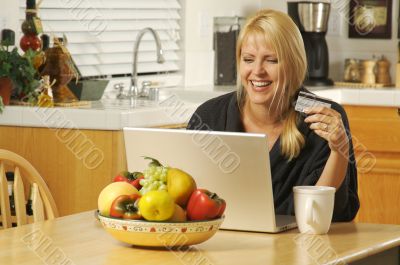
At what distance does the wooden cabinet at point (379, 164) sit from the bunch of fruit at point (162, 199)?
9.04ft

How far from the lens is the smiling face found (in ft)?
8.28

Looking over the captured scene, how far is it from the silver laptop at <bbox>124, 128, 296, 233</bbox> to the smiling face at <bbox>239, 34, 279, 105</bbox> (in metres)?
0.49

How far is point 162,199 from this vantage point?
73.2 inches

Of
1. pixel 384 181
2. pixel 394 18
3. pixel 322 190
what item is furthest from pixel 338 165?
pixel 394 18

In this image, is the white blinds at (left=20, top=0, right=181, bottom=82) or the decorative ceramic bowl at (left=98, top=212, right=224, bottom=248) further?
the white blinds at (left=20, top=0, right=181, bottom=82)

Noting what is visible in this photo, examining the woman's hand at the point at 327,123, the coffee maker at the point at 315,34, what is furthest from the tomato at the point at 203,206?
the coffee maker at the point at 315,34

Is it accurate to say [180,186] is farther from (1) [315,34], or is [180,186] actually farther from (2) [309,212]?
(1) [315,34]

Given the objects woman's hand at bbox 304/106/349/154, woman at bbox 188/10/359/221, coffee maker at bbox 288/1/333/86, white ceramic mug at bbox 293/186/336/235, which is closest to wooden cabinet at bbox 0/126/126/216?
woman at bbox 188/10/359/221

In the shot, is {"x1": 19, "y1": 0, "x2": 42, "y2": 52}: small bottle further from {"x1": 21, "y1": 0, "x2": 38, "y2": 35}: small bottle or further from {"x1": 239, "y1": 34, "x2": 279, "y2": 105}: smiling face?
{"x1": 239, "y1": 34, "x2": 279, "y2": 105}: smiling face

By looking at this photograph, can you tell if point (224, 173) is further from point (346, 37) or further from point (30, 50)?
point (346, 37)

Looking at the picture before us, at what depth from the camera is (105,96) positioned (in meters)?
4.13

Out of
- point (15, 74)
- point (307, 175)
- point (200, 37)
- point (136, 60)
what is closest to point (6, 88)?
point (15, 74)

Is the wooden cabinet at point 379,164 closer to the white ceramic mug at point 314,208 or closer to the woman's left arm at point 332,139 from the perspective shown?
the woman's left arm at point 332,139

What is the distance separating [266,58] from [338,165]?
388mm
